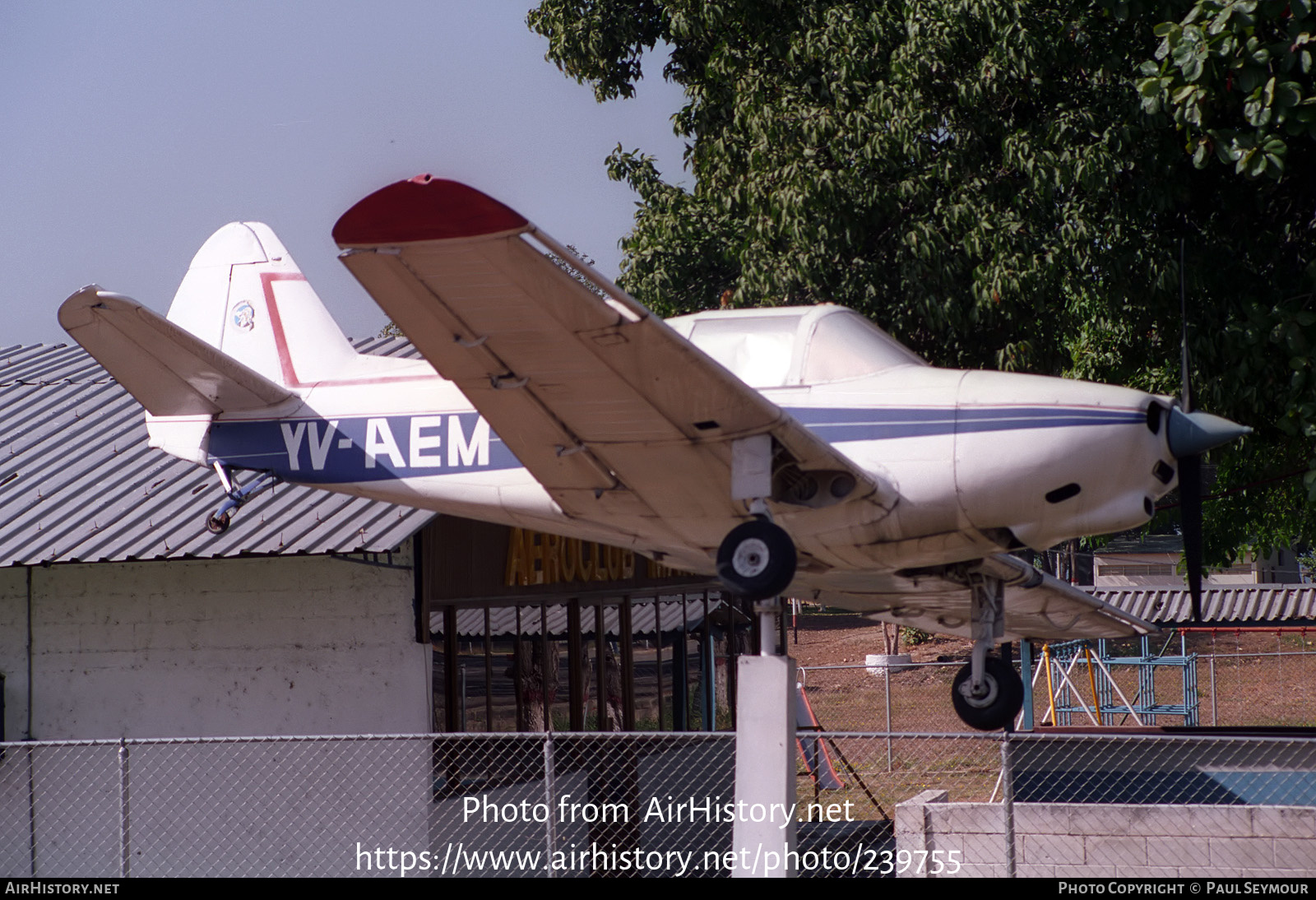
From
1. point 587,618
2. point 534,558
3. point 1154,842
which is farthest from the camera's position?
point 587,618

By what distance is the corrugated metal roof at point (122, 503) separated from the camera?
37.5ft

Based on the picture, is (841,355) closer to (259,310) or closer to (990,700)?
(990,700)

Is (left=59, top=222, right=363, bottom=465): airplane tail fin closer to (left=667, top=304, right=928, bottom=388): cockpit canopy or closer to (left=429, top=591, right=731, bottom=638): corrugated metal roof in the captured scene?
(left=429, top=591, right=731, bottom=638): corrugated metal roof

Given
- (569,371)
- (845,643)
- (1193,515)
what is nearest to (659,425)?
(569,371)

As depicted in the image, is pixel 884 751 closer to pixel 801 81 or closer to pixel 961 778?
pixel 961 778

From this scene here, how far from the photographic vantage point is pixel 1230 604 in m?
33.1

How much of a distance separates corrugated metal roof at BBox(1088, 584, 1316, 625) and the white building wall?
24.0 meters

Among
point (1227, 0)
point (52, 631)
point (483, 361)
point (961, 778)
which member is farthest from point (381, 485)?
point (961, 778)

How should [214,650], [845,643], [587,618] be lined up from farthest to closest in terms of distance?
1. [845,643]
2. [587,618]
3. [214,650]

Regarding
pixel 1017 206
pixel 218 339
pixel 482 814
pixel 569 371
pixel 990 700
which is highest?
pixel 1017 206

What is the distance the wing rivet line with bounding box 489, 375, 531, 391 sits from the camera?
796 centimetres

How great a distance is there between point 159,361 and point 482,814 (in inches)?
194

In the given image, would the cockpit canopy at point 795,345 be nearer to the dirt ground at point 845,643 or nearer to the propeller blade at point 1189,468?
the propeller blade at point 1189,468
